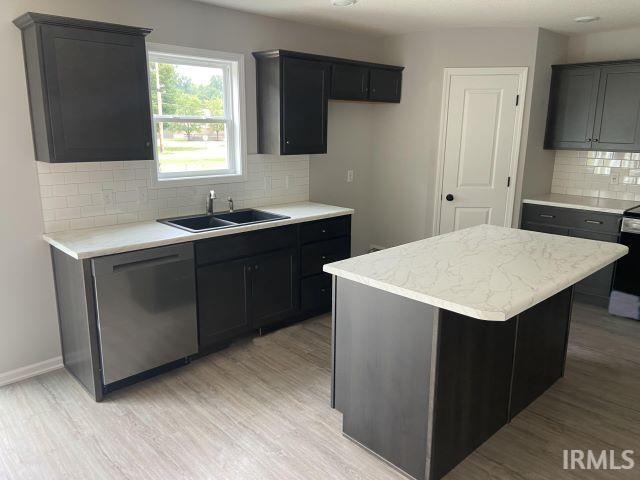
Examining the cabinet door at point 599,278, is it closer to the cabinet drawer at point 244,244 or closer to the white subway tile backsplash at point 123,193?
the cabinet drawer at point 244,244

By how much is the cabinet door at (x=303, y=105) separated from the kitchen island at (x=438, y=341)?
167 centimetres

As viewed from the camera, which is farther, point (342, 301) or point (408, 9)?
point (408, 9)

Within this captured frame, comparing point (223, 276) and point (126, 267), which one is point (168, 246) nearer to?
point (126, 267)

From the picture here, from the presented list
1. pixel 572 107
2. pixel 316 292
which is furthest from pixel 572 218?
pixel 316 292

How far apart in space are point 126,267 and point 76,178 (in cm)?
Answer: 80

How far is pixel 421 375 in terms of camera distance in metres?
2.08

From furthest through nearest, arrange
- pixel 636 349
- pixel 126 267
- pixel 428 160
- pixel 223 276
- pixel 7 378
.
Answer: pixel 428 160, pixel 636 349, pixel 223 276, pixel 7 378, pixel 126 267

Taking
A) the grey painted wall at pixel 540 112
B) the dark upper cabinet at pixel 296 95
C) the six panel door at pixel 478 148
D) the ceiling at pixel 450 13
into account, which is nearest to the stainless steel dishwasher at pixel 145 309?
the dark upper cabinet at pixel 296 95

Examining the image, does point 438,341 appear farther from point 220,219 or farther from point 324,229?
point 220,219

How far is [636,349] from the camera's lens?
11.8ft

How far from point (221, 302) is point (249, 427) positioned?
3.20 feet

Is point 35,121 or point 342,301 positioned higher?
point 35,121

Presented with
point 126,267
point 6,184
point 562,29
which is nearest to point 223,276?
point 126,267

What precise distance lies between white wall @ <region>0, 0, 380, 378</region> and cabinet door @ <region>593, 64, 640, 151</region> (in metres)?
3.48
